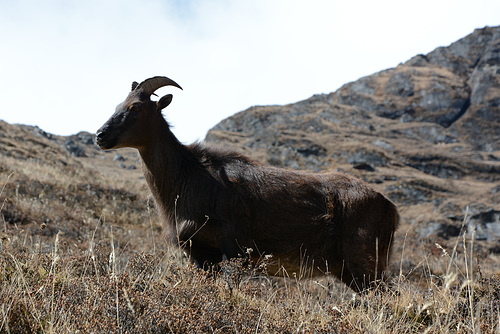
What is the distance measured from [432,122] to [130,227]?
6703cm

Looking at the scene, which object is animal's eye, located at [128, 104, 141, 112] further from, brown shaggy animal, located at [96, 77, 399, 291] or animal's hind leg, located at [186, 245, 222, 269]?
animal's hind leg, located at [186, 245, 222, 269]

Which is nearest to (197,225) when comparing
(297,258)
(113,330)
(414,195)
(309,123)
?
(297,258)

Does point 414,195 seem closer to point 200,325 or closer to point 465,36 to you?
point 200,325

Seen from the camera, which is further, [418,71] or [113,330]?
[418,71]

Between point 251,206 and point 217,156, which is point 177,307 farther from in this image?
point 217,156

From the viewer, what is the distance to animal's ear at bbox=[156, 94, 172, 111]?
578 centimetres

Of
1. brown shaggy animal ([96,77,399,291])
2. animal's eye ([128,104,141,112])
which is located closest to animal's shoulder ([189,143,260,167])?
brown shaggy animal ([96,77,399,291])

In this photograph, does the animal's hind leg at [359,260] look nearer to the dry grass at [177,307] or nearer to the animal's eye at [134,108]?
the dry grass at [177,307]

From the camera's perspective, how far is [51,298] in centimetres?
300

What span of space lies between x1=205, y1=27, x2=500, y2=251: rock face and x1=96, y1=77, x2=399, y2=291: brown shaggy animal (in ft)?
7.99

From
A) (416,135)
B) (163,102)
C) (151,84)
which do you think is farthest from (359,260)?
Answer: (416,135)

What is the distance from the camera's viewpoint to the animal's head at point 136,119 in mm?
5262

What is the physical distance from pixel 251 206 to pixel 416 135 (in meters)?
63.8

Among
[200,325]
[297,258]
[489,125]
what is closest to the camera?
[200,325]
